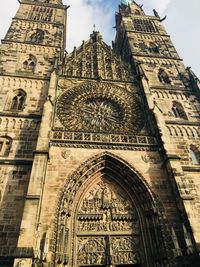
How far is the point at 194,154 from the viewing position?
1204 cm

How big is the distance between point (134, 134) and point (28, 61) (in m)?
8.88

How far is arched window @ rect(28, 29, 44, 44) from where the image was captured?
57.3 feet

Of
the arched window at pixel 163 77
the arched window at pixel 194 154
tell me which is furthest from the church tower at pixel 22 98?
the arched window at pixel 194 154

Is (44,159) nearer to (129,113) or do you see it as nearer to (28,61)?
(129,113)

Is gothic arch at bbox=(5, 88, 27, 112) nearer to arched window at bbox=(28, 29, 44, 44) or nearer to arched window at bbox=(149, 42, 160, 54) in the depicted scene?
arched window at bbox=(28, 29, 44, 44)

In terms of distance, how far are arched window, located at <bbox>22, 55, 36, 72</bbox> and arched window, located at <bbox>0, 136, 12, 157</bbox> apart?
5.89 metres

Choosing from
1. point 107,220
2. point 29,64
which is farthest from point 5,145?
point 29,64

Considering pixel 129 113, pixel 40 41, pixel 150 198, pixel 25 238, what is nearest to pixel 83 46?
pixel 40 41

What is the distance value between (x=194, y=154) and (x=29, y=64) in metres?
11.3

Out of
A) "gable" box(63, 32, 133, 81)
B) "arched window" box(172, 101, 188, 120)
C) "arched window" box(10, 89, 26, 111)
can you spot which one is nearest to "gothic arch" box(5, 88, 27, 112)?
"arched window" box(10, 89, 26, 111)

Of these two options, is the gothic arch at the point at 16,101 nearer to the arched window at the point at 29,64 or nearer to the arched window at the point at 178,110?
the arched window at the point at 29,64

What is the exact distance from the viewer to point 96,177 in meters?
10.5

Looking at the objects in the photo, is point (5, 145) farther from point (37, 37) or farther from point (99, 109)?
point (37, 37)

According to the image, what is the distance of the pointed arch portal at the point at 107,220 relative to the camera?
8.27 metres
